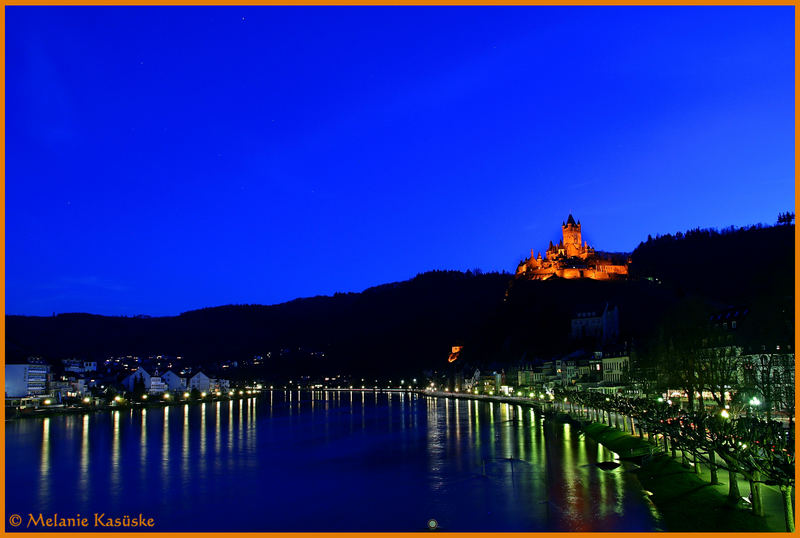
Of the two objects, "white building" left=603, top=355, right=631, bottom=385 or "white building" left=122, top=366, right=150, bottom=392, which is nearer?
"white building" left=603, top=355, right=631, bottom=385

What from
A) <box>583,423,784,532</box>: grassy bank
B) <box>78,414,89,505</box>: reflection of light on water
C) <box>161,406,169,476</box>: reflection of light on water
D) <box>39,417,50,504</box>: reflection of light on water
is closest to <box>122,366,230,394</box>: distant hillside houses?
<box>161,406,169,476</box>: reflection of light on water

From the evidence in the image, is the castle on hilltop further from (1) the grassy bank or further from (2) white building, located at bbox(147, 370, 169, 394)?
(1) the grassy bank

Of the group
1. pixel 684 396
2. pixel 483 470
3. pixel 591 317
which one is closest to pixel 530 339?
pixel 591 317

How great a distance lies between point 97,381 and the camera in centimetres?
13825

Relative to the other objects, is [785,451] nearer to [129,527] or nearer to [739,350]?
[129,527]

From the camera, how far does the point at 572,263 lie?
179625 millimetres

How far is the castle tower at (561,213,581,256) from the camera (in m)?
187

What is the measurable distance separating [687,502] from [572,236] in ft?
550

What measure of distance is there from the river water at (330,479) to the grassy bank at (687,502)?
815 mm

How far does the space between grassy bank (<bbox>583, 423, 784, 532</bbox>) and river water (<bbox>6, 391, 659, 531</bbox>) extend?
815 millimetres

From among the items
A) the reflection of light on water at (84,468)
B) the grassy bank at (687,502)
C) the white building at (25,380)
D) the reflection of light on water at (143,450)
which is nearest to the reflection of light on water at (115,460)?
the reflection of light on water at (84,468)

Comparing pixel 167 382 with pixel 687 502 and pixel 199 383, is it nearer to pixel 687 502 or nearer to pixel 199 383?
pixel 199 383

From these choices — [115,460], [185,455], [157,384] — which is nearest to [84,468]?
[115,460]

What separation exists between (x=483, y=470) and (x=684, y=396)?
118 feet
